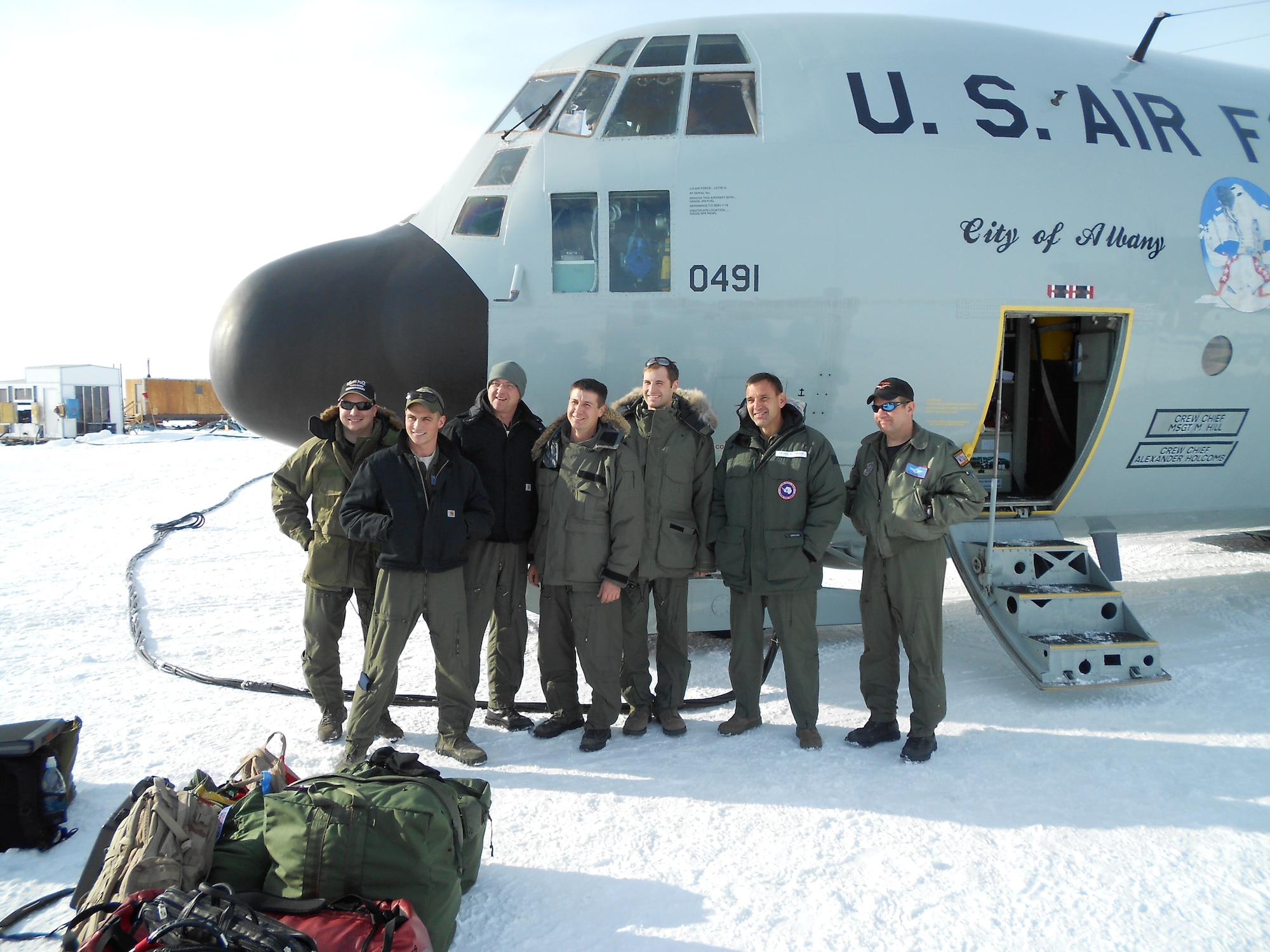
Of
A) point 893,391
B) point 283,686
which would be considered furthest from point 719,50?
point 283,686

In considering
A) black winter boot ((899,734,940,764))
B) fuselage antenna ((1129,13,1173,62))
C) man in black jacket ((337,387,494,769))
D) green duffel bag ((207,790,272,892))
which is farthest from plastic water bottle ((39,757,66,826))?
fuselage antenna ((1129,13,1173,62))

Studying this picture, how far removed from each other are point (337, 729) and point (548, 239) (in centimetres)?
316

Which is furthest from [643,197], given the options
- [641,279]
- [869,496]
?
[869,496]

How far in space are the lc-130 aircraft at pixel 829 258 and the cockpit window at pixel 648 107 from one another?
0.02 metres

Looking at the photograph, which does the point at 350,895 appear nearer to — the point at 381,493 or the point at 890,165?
the point at 381,493

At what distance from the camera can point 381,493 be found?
4.11 meters

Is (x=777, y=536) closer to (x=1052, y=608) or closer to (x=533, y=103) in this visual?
(x=1052, y=608)

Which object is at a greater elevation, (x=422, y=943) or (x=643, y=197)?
(x=643, y=197)

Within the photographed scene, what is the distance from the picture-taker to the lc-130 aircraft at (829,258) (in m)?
5.09

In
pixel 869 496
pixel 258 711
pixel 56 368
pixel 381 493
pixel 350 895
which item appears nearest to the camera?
pixel 350 895

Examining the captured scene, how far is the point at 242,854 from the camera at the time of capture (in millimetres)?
2914

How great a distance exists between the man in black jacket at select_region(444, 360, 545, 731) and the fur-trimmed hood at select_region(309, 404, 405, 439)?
36 cm

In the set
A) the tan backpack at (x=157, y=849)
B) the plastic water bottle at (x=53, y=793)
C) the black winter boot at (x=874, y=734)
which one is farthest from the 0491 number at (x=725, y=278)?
the plastic water bottle at (x=53, y=793)

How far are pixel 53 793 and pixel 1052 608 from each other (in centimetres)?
541
